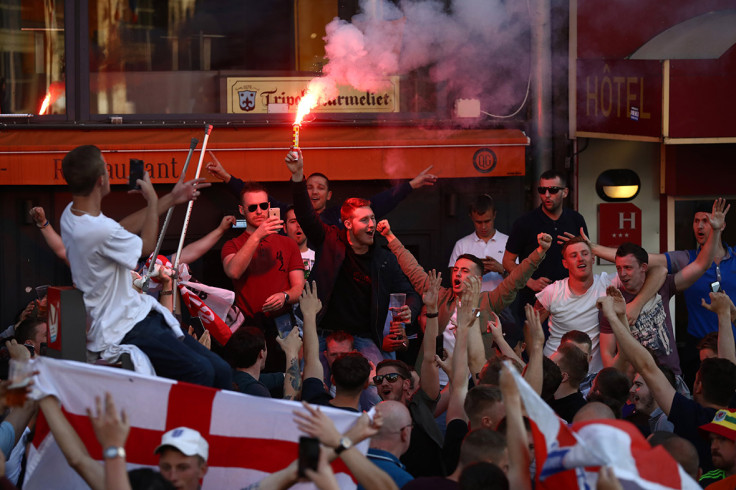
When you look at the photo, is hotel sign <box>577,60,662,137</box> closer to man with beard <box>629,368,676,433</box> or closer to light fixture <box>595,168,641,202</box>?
light fixture <box>595,168,641,202</box>

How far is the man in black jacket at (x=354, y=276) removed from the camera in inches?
285

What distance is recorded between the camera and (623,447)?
3508 mm

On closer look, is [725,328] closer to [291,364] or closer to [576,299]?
[576,299]

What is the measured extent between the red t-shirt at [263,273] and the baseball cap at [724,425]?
12.5 feet

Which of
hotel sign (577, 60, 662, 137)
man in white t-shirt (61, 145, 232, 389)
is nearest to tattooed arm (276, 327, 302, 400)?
man in white t-shirt (61, 145, 232, 389)

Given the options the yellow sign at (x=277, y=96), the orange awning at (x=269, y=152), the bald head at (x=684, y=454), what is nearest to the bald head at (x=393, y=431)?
the bald head at (x=684, y=454)

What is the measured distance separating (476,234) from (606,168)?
1.98 m

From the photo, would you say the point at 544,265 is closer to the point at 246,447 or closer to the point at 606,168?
the point at 606,168

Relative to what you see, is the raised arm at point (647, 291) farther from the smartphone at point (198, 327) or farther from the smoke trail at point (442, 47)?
the smoke trail at point (442, 47)

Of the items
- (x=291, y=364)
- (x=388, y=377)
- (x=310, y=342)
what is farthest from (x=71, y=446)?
(x=388, y=377)

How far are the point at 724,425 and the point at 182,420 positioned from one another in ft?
8.06

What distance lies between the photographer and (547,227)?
27.7 ft

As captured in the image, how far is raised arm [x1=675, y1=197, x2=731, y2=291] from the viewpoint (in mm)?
7504

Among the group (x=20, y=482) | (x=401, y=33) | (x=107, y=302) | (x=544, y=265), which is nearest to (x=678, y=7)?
(x=401, y=33)
